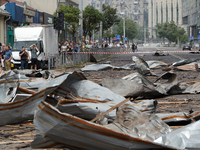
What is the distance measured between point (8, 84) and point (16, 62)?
17.5 meters

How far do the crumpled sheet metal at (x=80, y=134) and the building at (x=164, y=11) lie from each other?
6276 inches

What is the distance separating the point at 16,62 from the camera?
2414 cm

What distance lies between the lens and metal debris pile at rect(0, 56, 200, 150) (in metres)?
3.86

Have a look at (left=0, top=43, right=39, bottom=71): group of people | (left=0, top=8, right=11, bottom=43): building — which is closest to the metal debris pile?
(left=0, top=43, right=39, bottom=71): group of people

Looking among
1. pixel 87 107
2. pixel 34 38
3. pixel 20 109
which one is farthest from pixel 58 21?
pixel 87 107

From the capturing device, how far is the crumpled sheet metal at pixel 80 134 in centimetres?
380

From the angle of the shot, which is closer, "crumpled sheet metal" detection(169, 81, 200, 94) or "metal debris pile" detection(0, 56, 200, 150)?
"metal debris pile" detection(0, 56, 200, 150)

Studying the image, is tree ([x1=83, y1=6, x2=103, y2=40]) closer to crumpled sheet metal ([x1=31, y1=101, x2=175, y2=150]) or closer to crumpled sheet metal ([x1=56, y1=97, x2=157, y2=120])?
crumpled sheet metal ([x1=56, y1=97, x2=157, y2=120])

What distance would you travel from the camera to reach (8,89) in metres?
6.93

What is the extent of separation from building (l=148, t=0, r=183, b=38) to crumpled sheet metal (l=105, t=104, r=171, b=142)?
519 ft

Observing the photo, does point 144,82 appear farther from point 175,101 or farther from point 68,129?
point 68,129

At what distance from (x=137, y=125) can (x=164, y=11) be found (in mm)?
174409

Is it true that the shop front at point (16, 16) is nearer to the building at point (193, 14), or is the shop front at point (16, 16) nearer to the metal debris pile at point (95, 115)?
Result: the metal debris pile at point (95, 115)

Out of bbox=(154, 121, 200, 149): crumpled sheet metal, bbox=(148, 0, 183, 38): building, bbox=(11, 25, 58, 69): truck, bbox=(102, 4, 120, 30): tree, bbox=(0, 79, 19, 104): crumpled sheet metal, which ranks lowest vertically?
bbox=(154, 121, 200, 149): crumpled sheet metal
